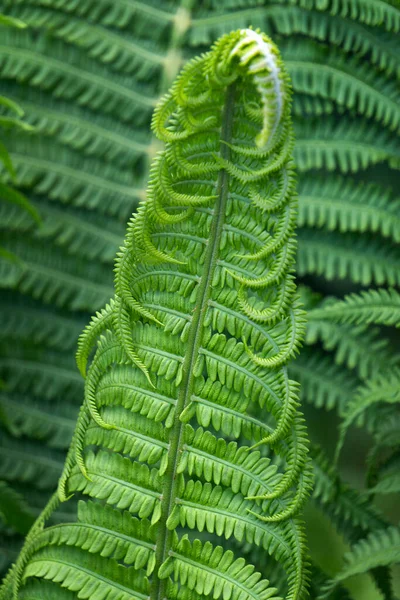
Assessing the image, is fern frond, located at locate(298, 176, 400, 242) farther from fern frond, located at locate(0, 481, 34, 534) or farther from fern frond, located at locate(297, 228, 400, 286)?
fern frond, located at locate(0, 481, 34, 534)

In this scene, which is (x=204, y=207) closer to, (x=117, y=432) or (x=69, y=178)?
(x=117, y=432)

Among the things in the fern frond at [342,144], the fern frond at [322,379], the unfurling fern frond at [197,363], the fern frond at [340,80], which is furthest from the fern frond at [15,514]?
the fern frond at [340,80]

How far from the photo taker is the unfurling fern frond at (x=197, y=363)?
721 millimetres

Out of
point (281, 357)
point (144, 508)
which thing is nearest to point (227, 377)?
point (281, 357)

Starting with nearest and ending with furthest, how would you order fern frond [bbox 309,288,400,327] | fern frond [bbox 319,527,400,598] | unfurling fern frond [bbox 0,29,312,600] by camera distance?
unfurling fern frond [bbox 0,29,312,600]
fern frond [bbox 319,527,400,598]
fern frond [bbox 309,288,400,327]

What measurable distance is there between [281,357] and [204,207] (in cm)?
22

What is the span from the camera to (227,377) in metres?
0.75

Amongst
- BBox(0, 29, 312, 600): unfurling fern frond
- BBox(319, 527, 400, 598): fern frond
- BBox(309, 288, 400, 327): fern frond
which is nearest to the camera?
BBox(0, 29, 312, 600): unfurling fern frond

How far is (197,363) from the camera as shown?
76cm

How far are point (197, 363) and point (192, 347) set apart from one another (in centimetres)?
2

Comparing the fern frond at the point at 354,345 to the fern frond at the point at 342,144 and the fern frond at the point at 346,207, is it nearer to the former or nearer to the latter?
the fern frond at the point at 346,207

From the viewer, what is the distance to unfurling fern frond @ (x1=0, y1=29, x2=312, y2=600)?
721 millimetres

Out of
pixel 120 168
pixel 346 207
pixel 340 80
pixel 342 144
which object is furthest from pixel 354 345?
pixel 120 168

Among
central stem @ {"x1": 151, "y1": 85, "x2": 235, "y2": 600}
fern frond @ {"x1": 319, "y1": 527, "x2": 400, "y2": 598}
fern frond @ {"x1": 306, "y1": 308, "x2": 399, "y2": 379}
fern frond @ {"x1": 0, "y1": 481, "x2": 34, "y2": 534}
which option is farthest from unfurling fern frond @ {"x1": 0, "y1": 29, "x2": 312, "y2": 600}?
fern frond @ {"x1": 306, "y1": 308, "x2": 399, "y2": 379}
